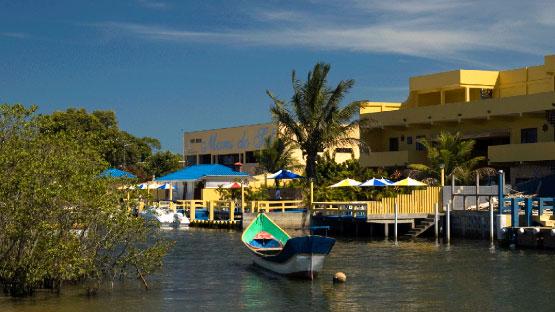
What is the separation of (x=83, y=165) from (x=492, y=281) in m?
13.8

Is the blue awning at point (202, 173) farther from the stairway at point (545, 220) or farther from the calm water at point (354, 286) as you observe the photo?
the stairway at point (545, 220)

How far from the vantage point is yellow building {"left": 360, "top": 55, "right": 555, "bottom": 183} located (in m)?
56.3

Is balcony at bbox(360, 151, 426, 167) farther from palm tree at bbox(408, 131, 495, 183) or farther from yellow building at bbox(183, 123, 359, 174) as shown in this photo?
A: yellow building at bbox(183, 123, 359, 174)

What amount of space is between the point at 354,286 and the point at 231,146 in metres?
64.9

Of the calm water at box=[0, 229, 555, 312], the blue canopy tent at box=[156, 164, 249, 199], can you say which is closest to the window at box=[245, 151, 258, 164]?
the blue canopy tent at box=[156, 164, 249, 199]

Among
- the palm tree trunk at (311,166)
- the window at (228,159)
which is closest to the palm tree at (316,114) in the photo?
the palm tree trunk at (311,166)

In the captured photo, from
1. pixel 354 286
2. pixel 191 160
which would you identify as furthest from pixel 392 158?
pixel 191 160

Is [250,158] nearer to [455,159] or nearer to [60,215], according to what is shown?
[455,159]

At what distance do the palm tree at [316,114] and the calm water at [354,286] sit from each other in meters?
21.1

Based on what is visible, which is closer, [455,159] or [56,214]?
[56,214]

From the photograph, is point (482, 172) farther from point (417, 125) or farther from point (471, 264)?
point (471, 264)

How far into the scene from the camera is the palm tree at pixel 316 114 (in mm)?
62906

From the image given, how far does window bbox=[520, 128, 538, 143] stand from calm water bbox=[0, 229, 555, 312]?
55.1 feet

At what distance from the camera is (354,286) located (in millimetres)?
30438
